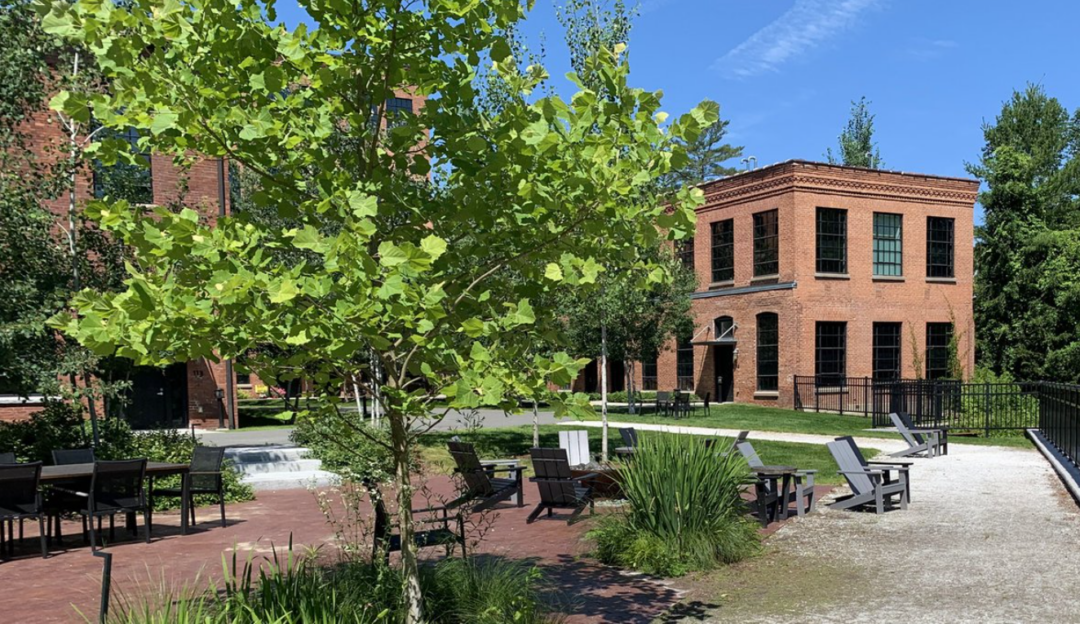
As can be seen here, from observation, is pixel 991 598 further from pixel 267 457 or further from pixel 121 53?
pixel 267 457

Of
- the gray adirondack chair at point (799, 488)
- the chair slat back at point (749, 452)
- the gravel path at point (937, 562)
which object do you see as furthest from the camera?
the chair slat back at point (749, 452)

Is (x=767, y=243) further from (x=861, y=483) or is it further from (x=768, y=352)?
(x=861, y=483)

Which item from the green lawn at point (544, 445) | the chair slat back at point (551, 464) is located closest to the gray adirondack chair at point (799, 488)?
the chair slat back at point (551, 464)

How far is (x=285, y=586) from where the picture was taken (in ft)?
17.1

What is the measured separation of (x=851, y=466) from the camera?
1173cm

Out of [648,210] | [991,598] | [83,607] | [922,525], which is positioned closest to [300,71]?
[648,210]

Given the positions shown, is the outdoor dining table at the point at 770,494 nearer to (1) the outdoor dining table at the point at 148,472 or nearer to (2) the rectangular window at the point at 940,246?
(1) the outdoor dining table at the point at 148,472

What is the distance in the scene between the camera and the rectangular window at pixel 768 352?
34.3 metres

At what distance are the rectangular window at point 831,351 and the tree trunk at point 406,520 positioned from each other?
30.9m

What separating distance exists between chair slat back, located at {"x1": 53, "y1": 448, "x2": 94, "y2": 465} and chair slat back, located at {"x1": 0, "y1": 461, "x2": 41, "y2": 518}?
6.43 feet

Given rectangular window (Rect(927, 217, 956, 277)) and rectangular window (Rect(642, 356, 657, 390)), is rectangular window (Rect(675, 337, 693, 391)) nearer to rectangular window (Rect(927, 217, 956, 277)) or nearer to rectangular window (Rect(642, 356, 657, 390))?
rectangular window (Rect(642, 356, 657, 390))

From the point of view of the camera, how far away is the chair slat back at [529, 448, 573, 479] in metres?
10.6

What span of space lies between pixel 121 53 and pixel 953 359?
114ft

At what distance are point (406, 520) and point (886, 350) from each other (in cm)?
3413
